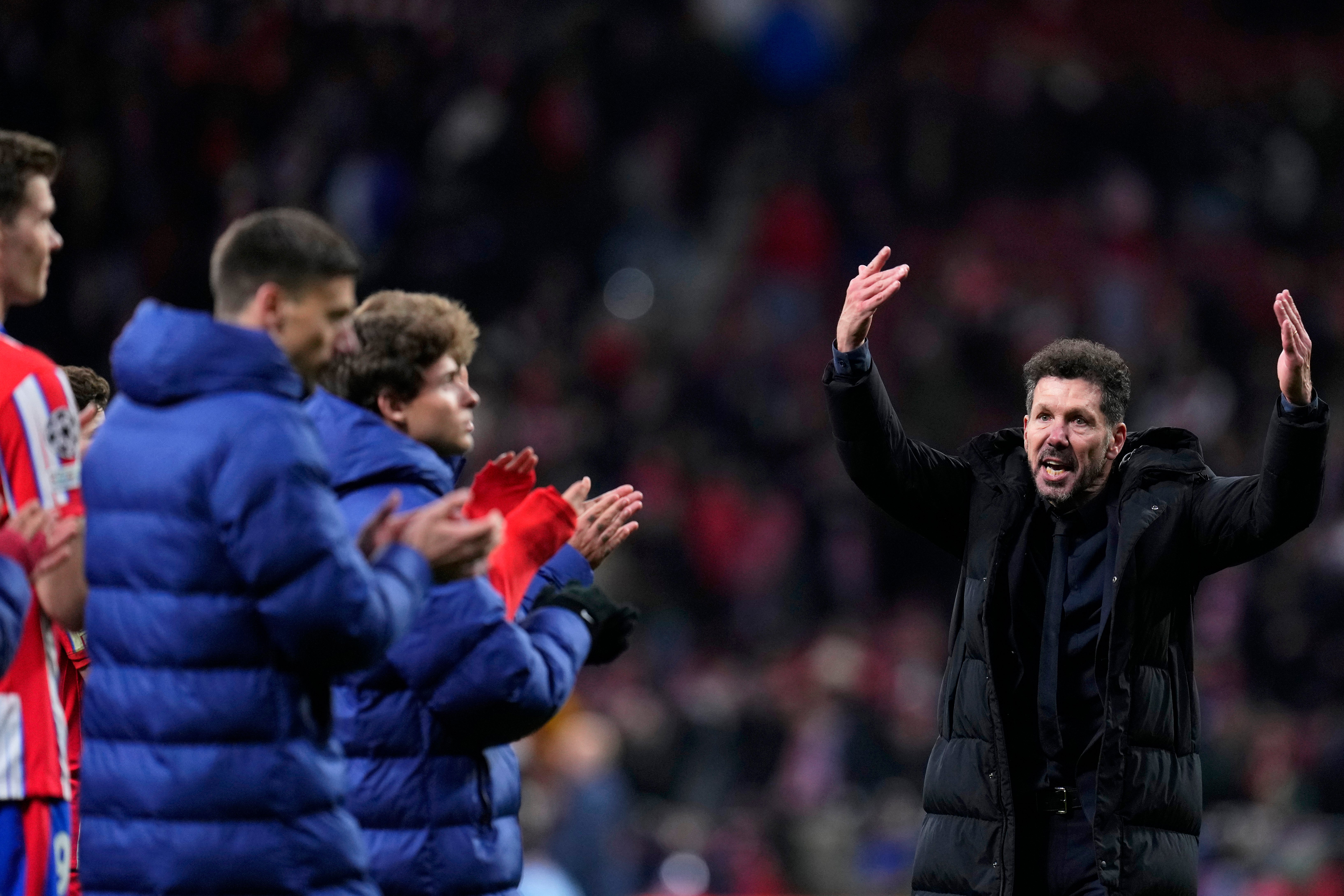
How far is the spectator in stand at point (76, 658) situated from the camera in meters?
3.70

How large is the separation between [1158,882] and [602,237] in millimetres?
9822

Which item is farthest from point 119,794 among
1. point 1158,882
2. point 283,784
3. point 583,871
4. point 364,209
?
point 364,209

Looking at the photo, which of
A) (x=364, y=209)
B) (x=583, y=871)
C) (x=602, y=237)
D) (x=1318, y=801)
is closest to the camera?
(x=583, y=871)

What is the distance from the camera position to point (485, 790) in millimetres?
3424

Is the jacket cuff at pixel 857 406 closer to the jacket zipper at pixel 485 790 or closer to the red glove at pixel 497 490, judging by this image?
the red glove at pixel 497 490

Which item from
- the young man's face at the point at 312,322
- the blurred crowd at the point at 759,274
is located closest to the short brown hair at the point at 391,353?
the young man's face at the point at 312,322

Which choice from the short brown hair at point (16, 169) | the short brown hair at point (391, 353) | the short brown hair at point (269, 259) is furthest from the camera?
the short brown hair at point (391, 353)

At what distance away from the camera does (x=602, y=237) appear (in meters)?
13.3

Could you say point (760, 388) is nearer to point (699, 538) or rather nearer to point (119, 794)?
point (699, 538)

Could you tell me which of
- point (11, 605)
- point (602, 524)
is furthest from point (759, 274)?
point (11, 605)

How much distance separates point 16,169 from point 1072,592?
8.43 ft

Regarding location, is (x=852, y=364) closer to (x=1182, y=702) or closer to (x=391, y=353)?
(x=1182, y=702)

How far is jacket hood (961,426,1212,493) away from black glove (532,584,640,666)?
1.19 metres

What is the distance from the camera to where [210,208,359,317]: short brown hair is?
2977 mm
